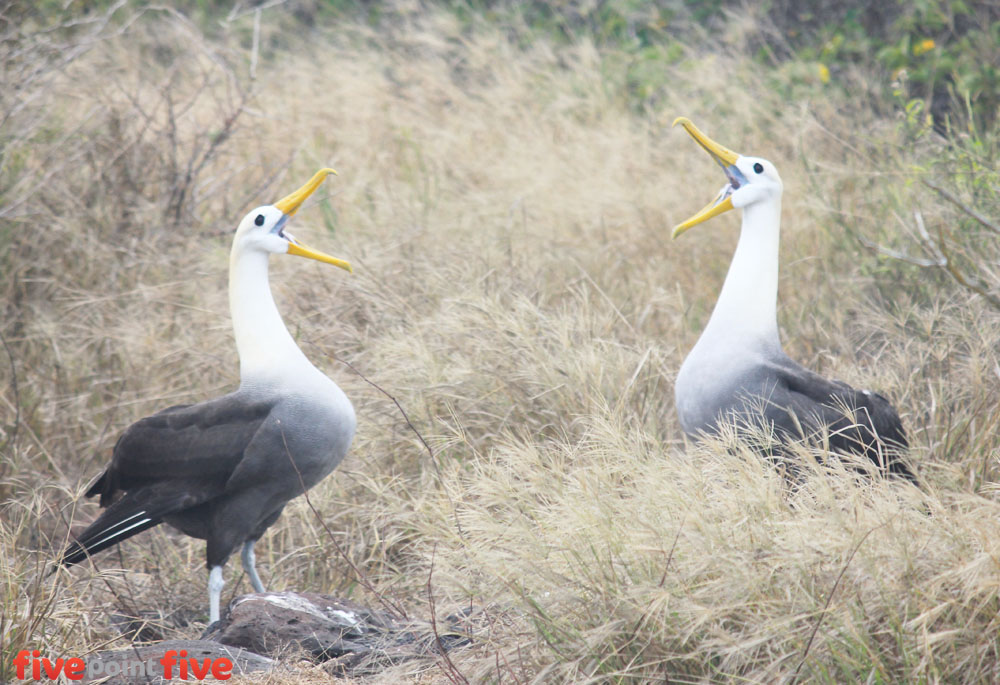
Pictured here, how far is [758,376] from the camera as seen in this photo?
11.2 ft

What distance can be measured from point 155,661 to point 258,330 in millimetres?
1068

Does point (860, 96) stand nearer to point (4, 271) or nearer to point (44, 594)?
Answer: point (4, 271)

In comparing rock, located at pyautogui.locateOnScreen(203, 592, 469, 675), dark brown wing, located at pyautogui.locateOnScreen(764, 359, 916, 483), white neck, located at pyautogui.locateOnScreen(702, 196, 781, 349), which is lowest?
rock, located at pyautogui.locateOnScreen(203, 592, 469, 675)

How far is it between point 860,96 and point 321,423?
4.30 meters

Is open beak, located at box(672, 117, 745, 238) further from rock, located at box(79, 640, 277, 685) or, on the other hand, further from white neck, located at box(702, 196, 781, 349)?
rock, located at box(79, 640, 277, 685)

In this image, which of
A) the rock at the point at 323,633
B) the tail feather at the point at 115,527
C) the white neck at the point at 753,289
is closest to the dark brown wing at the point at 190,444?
the tail feather at the point at 115,527

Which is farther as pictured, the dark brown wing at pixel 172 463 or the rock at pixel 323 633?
the dark brown wing at pixel 172 463

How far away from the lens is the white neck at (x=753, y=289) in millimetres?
3570

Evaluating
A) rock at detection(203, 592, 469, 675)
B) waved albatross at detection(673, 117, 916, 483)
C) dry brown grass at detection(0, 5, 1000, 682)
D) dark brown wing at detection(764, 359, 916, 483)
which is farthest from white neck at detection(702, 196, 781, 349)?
rock at detection(203, 592, 469, 675)

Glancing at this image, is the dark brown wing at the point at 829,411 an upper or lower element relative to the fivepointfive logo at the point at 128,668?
upper

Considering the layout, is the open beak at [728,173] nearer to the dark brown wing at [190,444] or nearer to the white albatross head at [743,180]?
the white albatross head at [743,180]

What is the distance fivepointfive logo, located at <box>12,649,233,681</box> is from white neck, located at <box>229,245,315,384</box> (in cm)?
91

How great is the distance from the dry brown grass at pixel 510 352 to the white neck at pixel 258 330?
0.46 meters

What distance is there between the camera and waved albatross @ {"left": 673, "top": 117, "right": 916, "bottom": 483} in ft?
10.9
